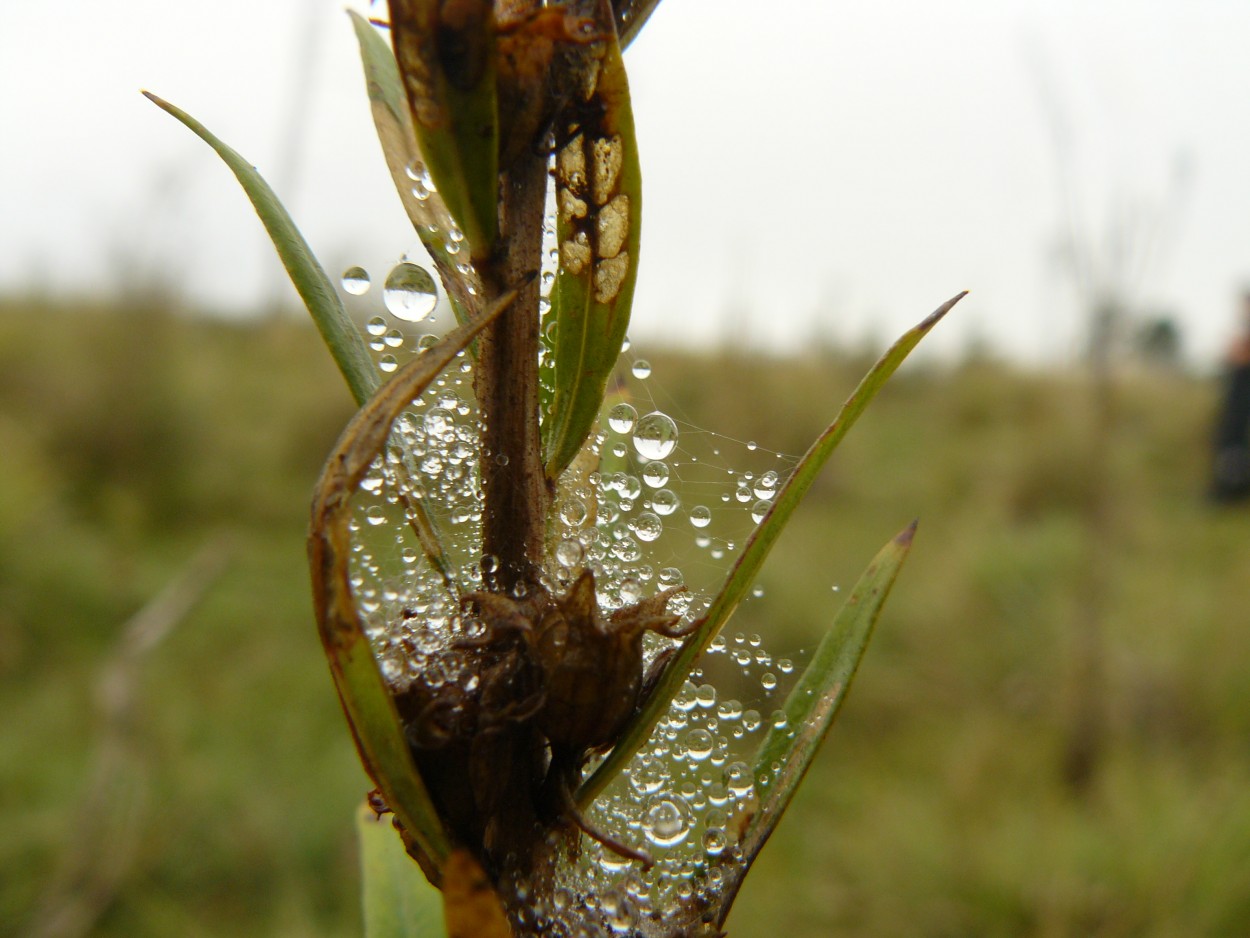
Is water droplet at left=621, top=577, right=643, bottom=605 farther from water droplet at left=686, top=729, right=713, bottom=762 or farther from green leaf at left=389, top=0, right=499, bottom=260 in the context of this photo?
green leaf at left=389, top=0, right=499, bottom=260

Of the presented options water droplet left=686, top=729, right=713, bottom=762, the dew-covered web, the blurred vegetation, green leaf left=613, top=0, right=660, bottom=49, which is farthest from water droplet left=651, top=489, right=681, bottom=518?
the blurred vegetation

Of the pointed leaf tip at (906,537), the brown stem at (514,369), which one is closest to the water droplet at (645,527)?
the pointed leaf tip at (906,537)

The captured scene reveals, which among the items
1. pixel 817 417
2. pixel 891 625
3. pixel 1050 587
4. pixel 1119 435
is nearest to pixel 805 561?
pixel 891 625

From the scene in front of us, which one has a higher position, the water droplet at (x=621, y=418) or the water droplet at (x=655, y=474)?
the water droplet at (x=621, y=418)

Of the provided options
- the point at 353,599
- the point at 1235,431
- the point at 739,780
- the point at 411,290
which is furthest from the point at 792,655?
the point at 1235,431

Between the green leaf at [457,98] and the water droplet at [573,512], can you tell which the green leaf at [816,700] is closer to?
the water droplet at [573,512]

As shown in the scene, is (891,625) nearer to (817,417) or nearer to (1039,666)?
(1039,666)
